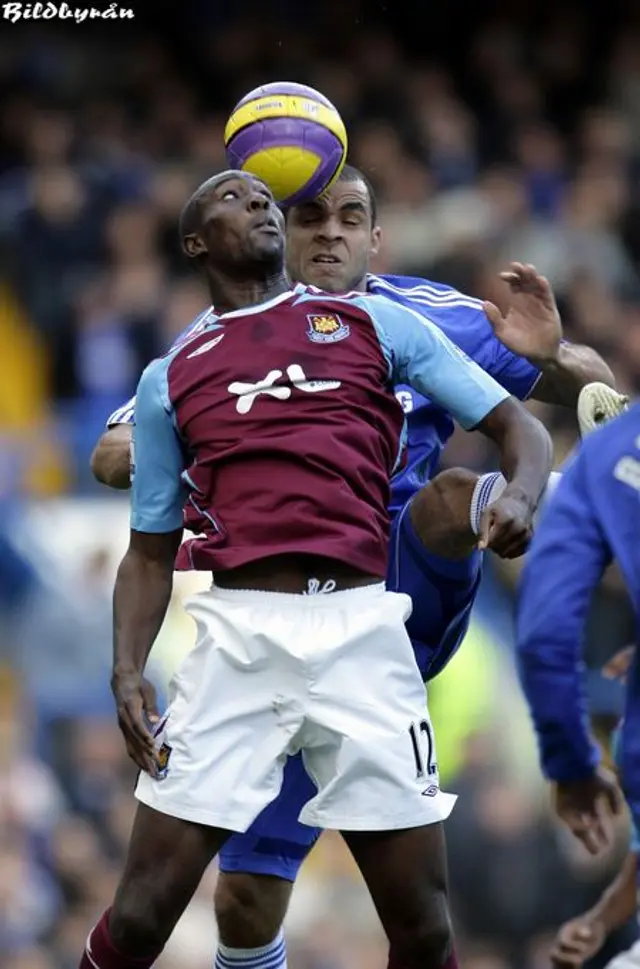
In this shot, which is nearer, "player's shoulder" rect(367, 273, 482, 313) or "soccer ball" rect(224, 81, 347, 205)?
"soccer ball" rect(224, 81, 347, 205)

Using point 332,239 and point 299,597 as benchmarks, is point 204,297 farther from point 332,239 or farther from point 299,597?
point 299,597

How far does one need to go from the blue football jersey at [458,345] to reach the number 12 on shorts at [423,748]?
1.02 m

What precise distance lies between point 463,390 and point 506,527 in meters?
0.49

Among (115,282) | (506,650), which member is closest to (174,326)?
(115,282)

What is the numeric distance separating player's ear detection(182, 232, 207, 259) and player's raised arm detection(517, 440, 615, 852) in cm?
149

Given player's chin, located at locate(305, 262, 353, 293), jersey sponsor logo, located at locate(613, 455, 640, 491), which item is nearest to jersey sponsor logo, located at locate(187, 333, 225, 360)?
player's chin, located at locate(305, 262, 353, 293)

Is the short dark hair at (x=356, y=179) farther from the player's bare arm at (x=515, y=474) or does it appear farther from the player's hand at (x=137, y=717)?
the player's hand at (x=137, y=717)

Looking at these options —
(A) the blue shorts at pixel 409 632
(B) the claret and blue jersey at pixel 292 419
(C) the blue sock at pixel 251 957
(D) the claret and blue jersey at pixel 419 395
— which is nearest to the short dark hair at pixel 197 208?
(B) the claret and blue jersey at pixel 292 419

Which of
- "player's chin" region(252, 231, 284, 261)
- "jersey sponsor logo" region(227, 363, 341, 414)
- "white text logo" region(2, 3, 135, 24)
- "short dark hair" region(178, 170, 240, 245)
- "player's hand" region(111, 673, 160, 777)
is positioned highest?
"white text logo" region(2, 3, 135, 24)

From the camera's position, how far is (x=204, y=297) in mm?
11367

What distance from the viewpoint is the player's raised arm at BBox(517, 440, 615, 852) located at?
4156mm

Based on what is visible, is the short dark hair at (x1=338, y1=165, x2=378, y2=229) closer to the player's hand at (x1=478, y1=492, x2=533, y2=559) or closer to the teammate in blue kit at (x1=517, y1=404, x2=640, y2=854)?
A: the player's hand at (x1=478, y1=492, x2=533, y2=559)

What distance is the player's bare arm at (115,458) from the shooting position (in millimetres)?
6016

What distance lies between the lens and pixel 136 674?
5.22m
